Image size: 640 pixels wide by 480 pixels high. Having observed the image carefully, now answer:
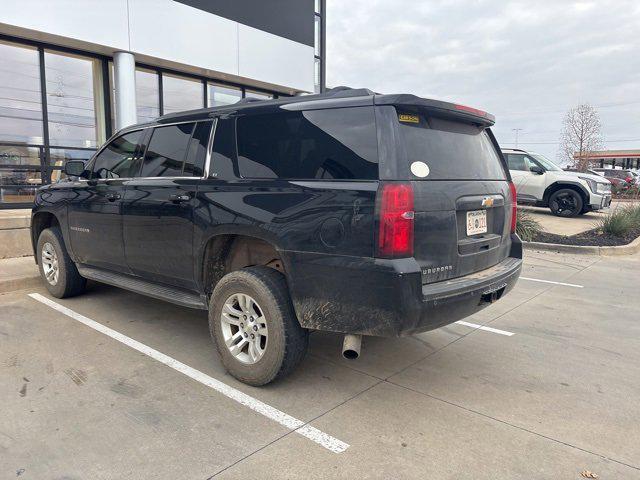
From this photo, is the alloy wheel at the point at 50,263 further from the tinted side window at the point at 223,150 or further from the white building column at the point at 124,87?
the white building column at the point at 124,87

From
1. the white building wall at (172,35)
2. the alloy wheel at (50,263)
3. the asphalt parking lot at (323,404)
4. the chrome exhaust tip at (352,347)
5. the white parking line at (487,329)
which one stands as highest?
the white building wall at (172,35)

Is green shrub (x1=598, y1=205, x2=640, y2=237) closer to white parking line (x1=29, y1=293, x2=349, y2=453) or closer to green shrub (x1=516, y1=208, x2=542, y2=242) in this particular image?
green shrub (x1=516, y1=208, x2=542, y2=242)

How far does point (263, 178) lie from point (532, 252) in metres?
7.78

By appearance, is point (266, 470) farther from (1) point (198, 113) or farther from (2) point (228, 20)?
(2) point (228, 20)

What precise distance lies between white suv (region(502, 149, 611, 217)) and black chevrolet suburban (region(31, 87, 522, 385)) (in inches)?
412

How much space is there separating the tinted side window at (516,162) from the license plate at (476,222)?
11.3 m

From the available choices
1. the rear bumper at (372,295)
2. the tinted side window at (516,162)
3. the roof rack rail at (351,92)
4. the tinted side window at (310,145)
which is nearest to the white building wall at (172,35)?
the tinted side window at (516,162)

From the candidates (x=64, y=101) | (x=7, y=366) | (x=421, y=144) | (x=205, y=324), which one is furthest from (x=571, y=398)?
(x=64, y=101)

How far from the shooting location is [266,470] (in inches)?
97.5

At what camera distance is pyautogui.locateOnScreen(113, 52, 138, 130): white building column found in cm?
934

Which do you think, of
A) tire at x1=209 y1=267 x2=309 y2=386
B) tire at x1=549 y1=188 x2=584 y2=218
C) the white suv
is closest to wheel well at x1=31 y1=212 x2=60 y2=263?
tire at x1=209 y1=267 x2=309 y2=386

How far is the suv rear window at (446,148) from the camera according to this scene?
2.97 metres

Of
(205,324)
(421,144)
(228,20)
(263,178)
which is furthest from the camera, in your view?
(228,20)

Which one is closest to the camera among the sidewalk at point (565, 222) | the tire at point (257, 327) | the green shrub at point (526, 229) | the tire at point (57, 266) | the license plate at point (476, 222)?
the tire at point (257, 327)
